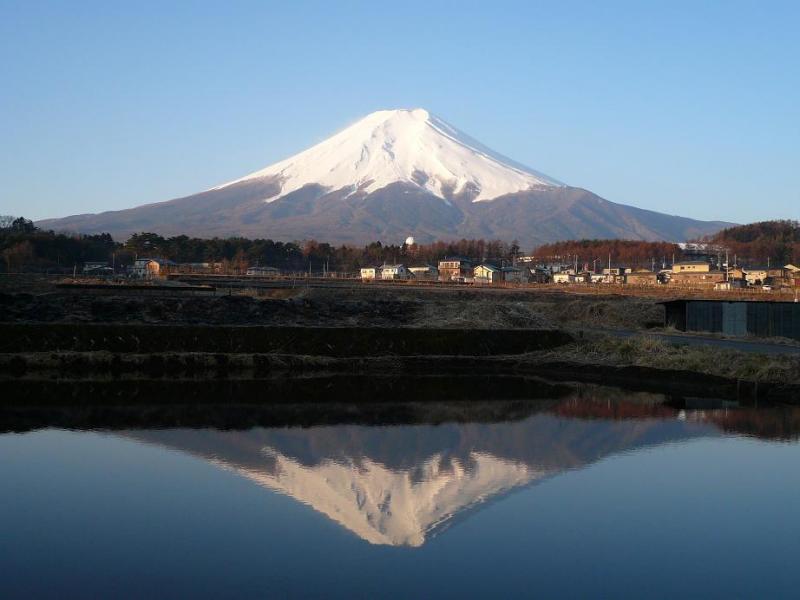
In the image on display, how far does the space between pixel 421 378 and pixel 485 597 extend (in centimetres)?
1214

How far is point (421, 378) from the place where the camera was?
1783cm

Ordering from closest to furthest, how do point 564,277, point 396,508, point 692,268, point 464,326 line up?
point 396,508 < point 464,326 < point 564,277 < point 692,268

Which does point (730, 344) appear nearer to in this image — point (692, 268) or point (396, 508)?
point (396, 508)

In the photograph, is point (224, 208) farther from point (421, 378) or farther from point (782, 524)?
point (782, 524)

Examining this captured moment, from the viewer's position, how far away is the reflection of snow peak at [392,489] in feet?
24.6

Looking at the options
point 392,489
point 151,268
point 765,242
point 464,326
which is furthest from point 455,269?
point 392,489

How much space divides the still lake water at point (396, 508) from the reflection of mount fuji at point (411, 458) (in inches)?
1.3

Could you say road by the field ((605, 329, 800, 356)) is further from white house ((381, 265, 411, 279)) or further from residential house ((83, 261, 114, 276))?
white house ((381, 265, 411, 279))

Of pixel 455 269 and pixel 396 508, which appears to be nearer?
pixel 396 508

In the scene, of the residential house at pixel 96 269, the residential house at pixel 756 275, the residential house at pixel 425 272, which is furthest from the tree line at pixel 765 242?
the residential house at pixel 96 269

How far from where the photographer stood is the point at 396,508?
8.00 m

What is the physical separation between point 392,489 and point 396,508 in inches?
24.0

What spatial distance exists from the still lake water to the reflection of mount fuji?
0.03 meters

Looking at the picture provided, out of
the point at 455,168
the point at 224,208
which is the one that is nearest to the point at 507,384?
the point at 224,208
